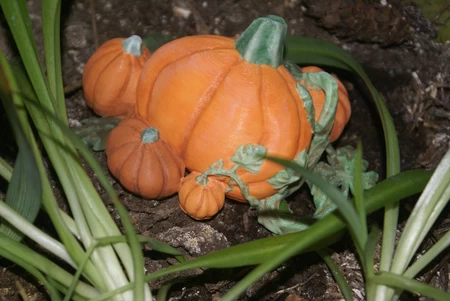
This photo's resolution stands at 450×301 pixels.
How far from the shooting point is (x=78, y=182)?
1455mm

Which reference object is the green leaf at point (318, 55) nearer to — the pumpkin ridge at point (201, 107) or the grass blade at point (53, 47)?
the pumpkin ridge at point (201, 107)

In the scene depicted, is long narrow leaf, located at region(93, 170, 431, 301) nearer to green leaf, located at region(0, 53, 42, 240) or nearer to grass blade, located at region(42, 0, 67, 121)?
green leaf, located at region(0, 53, 42, 240)

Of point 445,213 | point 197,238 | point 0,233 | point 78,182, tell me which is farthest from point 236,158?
point 445,213

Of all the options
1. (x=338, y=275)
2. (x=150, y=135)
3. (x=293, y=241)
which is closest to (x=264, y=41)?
(x=150, y=135)

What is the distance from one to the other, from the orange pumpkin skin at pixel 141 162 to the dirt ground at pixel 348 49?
101 mm

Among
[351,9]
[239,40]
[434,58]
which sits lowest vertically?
[434,58]

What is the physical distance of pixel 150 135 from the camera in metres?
1.42

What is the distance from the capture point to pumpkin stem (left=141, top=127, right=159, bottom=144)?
142 cm

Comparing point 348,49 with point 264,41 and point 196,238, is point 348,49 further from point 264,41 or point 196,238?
point 196,238

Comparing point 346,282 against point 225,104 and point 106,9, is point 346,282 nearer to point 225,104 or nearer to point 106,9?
point 225,104

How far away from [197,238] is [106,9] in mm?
700

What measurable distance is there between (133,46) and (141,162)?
269mm

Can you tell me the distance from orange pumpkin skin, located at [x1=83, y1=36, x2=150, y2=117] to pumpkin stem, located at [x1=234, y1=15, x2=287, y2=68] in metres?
0.25

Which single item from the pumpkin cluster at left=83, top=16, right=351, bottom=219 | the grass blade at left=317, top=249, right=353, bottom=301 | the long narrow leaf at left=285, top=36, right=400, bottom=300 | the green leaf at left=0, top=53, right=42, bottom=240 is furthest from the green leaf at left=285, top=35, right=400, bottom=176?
the green leaf at left=0, top=53, right=42, bottom=240
